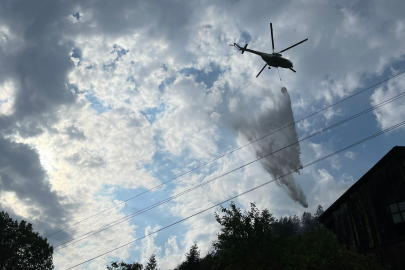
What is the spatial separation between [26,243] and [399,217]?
5682 cm

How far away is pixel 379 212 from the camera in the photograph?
1895 cm

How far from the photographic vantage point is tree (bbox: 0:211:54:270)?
48.7m

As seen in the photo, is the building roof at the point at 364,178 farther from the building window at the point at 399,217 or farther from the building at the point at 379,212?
the building window at the point at 399,217

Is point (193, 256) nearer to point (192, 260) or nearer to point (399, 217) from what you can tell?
point (192, 260)

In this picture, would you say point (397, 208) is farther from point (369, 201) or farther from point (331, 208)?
point (331, 208)

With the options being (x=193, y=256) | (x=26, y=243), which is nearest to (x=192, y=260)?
(x=193, y=256)

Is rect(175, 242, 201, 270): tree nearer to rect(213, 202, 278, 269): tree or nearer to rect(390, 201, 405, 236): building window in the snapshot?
rect(213, 202, 278, 269): tree

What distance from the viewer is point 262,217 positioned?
104 ft

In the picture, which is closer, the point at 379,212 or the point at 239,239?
the point at 379,212

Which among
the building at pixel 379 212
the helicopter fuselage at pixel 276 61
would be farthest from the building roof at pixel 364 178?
the helicopter fuselage at pixel 276 61

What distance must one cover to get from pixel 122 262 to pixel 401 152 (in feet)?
77.5

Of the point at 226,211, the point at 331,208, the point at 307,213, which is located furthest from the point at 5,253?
the point at 307,213

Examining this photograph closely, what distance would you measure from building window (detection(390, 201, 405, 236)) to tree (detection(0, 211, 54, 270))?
54.2m

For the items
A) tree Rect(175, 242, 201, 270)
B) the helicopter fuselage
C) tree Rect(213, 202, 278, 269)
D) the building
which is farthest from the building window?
tree Rect(175, 242, 201, 270)
